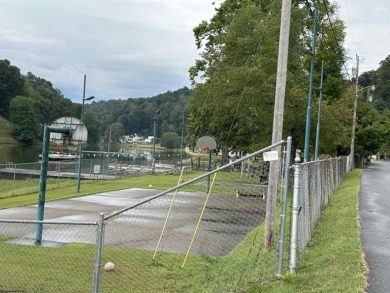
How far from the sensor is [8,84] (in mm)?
121750

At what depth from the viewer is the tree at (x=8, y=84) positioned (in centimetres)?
12125

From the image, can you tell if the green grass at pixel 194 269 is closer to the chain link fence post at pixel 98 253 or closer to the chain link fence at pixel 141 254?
the chain link fence at pixel 141 254

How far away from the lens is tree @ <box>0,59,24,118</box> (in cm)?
12125

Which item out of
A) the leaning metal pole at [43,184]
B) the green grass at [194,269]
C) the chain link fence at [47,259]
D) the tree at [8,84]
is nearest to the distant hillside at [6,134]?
the tree at [8,84]

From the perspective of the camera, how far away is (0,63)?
11988 centimetres

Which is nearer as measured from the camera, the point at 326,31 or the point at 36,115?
the point at 326,31

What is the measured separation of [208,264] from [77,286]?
2500mm

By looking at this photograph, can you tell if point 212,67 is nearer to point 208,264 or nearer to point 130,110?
point 208,264

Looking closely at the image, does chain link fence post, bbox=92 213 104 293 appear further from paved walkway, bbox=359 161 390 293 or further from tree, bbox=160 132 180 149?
tree, bbox=160 132 180 149

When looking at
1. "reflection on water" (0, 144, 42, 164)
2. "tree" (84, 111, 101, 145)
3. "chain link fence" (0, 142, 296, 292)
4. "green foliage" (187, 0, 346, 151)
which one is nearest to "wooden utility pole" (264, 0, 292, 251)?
"chain link fence" (0, 142, 296, 292)

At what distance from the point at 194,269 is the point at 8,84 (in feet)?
406

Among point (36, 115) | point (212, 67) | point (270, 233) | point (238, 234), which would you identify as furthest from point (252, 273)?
point (36, 115)

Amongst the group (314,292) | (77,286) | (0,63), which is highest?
(0,63)

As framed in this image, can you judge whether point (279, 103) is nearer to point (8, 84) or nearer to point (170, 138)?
point (170, 138)
